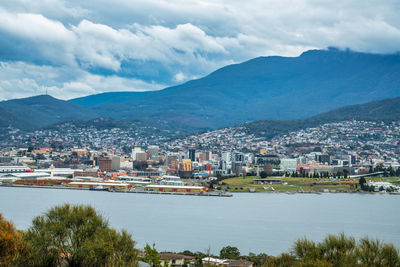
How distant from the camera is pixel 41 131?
120m

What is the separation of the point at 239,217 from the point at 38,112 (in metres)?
134

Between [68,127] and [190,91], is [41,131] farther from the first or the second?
[190,91]

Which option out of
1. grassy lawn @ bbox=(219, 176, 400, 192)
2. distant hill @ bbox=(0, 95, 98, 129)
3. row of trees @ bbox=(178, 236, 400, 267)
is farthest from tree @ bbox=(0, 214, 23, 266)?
distant hill @ bbox=(0, 95, 98, 129)

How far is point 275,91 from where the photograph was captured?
181m

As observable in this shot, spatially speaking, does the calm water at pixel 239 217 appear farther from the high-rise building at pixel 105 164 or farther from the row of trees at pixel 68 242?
the high-rise building at pixel 105 164

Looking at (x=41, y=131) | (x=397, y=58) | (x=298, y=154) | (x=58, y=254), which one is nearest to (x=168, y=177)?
(x=298, y=154)

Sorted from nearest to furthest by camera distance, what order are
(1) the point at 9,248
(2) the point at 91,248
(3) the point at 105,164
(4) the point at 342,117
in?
(1) the point at 9,248, (2) the point at 91,248, (3) the point at 105,164, (4) the point at 342,117

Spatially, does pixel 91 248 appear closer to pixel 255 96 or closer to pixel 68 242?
pixel 68 242

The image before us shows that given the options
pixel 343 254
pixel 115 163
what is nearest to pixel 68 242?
pixel 343 254

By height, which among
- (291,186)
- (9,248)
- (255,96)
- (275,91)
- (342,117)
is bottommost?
(9,248)

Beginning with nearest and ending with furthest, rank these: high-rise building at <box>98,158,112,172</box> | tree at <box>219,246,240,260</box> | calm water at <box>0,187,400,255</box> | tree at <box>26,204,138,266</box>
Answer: tree at <box>26,204,138,266</box> → tree at <box>219,246,240,260</box> → calm water at <box>0,187,400,255</box> → high-rise building at <box>98,158,112,172</box>

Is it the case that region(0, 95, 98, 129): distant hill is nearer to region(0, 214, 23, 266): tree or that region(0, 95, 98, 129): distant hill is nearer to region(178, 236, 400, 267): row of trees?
region(178, 236, 400, 267): row of trees

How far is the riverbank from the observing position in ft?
148

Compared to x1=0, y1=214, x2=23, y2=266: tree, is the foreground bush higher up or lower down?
lower down
